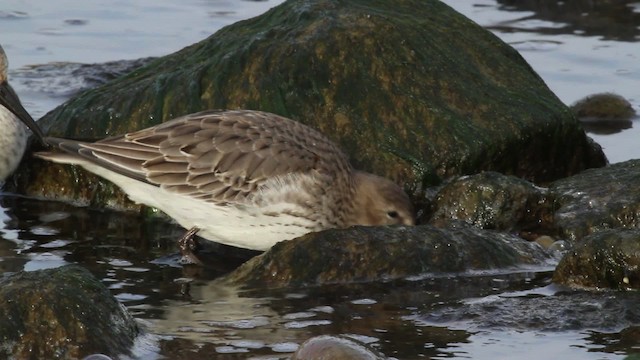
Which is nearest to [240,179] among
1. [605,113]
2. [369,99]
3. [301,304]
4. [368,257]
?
[368,257]

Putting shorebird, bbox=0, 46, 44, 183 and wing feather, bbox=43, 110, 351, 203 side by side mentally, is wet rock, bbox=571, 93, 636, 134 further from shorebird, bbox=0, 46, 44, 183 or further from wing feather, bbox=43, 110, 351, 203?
shorebird, bbox=0, 46, 44, 183

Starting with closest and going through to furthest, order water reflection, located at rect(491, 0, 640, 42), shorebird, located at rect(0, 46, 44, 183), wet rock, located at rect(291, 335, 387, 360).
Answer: wet rock, located at rect(291, 335, 387, 360)
shorebird, located at rect(0, 46, 44, 183)
water reflection, located at rect(491, 0, 640, 42)

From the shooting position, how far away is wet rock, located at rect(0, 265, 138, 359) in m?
6.55

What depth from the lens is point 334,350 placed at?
20.4 ft

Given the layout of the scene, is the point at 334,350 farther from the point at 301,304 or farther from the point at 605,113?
the point at 605,113

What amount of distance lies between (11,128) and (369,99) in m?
2.62

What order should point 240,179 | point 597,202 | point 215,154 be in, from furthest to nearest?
point 597,202 → point 215,154 → point 240,179

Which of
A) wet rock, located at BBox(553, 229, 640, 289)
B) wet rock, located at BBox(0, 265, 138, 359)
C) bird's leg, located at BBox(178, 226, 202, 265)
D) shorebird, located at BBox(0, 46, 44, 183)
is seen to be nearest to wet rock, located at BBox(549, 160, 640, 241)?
wet rock, located at BBox(553, 229, 640, 289)

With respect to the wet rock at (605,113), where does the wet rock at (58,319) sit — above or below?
below

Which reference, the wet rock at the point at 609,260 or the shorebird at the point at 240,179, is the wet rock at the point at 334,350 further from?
the shorebird at the point at 240,179

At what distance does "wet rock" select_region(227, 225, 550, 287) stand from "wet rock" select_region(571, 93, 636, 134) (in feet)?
12.1

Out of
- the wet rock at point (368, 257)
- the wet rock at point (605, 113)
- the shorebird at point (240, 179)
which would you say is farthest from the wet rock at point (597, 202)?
the wet rock at point (605, 113)

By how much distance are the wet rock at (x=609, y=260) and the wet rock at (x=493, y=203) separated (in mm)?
1157

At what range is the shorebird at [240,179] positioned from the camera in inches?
335
